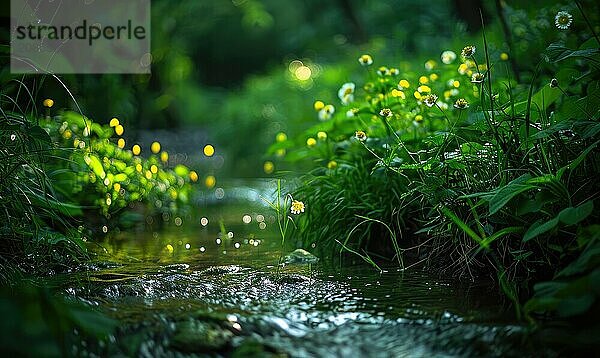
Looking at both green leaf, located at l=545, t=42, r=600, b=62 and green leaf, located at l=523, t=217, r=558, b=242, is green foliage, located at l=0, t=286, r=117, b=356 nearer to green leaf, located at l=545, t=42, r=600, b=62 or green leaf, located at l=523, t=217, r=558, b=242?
green leaf, located at l=523, t=217, r=558, b=242

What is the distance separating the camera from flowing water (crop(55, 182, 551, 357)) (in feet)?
4.79

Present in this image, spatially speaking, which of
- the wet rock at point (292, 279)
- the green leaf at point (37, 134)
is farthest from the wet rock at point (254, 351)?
the green leaf at point (37, 134)

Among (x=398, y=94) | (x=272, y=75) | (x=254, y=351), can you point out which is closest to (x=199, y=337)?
(x=254, y=351)

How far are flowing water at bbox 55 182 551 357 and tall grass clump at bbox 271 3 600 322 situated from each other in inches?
5.0

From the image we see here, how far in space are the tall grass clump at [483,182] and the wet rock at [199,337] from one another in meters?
0.70

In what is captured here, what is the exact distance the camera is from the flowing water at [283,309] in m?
1.46

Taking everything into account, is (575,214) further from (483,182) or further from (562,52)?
(562,52)

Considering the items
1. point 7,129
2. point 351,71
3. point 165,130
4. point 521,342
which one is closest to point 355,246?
point 521,342

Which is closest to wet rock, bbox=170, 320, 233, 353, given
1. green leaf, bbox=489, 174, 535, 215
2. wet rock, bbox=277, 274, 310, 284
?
wet rock, bbox=277, 274, 310, 284

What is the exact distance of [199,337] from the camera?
1.49m

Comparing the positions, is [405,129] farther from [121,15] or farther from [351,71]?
[351,71]

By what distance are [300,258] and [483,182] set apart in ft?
2.42

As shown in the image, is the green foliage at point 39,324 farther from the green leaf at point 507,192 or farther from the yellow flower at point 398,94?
the yellow flower at point 398,94

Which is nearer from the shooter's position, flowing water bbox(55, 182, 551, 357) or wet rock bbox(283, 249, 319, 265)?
flowing water bbox(55, 182, 551, 357)
